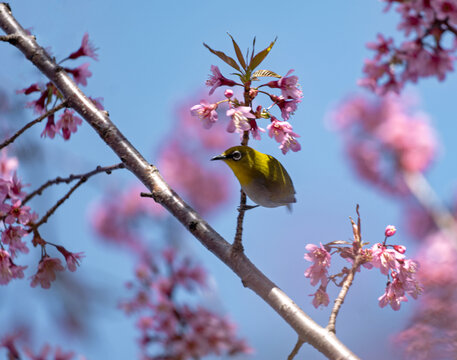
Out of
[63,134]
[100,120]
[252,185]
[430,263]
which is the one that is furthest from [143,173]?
[430,263]

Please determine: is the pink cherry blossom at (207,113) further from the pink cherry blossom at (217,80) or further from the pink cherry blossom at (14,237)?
the pink cherry blossom at (14,237)

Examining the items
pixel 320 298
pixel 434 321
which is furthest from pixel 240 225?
pixel 434 321

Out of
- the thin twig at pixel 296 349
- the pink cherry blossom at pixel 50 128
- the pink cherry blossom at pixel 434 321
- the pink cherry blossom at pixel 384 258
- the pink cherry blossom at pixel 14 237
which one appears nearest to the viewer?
the thin twig at pixel 296 349

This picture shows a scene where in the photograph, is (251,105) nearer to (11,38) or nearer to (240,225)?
(240,225)

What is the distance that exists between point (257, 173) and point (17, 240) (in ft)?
4.81

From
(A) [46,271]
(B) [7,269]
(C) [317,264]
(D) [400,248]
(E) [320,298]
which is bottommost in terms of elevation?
(B) [7,269]

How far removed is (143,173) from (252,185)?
0.67 m

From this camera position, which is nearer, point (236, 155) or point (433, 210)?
point (236, 155)

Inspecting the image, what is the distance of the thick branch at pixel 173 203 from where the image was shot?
6.73 ft

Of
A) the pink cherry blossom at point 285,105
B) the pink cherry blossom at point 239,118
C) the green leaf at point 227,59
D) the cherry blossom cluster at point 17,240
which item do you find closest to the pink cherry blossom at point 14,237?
the cherry blossom cluster at point 17,240

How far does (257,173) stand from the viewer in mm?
2834

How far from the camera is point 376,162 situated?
9.85 m

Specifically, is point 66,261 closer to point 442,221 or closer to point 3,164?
point 3,164

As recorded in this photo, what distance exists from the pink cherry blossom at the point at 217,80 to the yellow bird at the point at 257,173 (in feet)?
1.57
